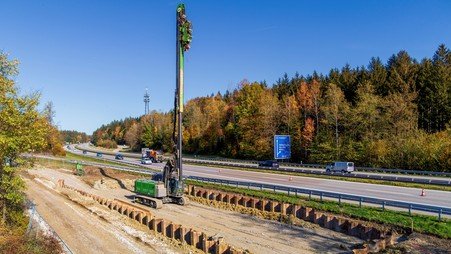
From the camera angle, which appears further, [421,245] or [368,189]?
[368,189]

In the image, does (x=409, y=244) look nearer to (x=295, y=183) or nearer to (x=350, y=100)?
(x=295, y=183)

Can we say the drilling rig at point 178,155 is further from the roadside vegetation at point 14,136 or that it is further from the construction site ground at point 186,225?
the roadside vegetation at point 14,136

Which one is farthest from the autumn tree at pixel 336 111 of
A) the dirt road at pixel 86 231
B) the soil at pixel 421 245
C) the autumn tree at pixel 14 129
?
the autumn tree at pixel 14 129

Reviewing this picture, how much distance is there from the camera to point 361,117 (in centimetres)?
6756

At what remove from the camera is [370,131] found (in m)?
66.9

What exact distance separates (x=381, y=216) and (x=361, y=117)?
43.7 meters

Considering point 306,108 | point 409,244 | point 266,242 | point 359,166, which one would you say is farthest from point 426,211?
point 306,108

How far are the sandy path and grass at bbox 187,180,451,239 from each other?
327cm

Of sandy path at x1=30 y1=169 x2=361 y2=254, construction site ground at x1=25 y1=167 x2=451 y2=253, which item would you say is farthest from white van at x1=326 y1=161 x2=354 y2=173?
sandy path at x1=30 y1=169 x2=361 y2=254

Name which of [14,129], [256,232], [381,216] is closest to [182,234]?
[256,232]

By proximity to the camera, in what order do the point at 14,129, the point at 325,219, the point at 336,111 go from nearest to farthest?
the point at 14,129 → the point at 325,219 → the point at 336,111

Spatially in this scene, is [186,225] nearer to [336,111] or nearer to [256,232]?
[256,232]

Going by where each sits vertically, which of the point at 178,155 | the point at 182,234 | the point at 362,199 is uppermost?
the point at 178,155

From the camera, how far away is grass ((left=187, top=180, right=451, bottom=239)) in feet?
76.7
